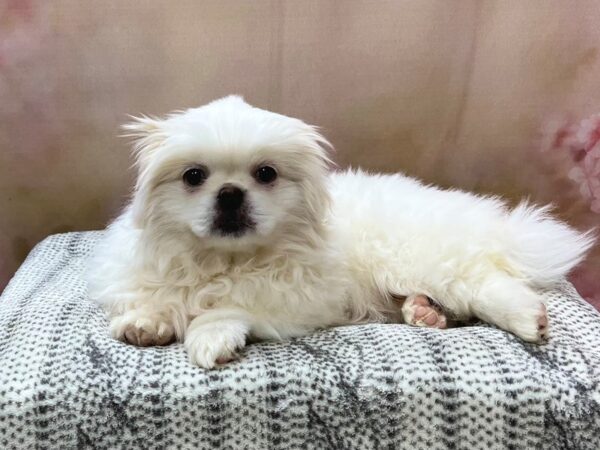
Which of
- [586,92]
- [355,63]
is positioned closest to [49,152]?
[355,63]

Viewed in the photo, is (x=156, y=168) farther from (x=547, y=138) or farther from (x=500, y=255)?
(x=547, y=138)

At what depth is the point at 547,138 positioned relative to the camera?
74.7 inches

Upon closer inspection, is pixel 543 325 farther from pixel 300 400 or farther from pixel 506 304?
pixel 300 400

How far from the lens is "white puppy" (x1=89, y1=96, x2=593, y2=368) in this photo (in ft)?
3.86

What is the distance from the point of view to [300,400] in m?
1.03

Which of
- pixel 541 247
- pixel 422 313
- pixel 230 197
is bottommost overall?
pixel 422 313

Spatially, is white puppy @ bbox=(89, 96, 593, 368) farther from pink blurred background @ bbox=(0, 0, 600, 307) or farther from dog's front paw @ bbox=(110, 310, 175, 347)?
pink blurred background @ bbox=(0, 0, 600, 307)

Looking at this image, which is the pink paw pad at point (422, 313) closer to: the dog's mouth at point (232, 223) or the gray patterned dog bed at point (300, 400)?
the gray patterned dog bed at point (300, 400)

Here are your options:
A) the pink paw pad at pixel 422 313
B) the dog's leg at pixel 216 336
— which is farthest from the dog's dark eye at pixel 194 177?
the pink paw pad at pixel 422 313

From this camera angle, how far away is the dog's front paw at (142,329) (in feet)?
3.78

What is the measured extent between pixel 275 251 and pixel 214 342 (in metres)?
0.26

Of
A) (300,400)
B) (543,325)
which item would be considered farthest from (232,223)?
(543,325)

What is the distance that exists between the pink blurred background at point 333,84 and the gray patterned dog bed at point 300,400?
0.93 m

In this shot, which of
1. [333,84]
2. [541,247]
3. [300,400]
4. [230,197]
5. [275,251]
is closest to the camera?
[300,400]
